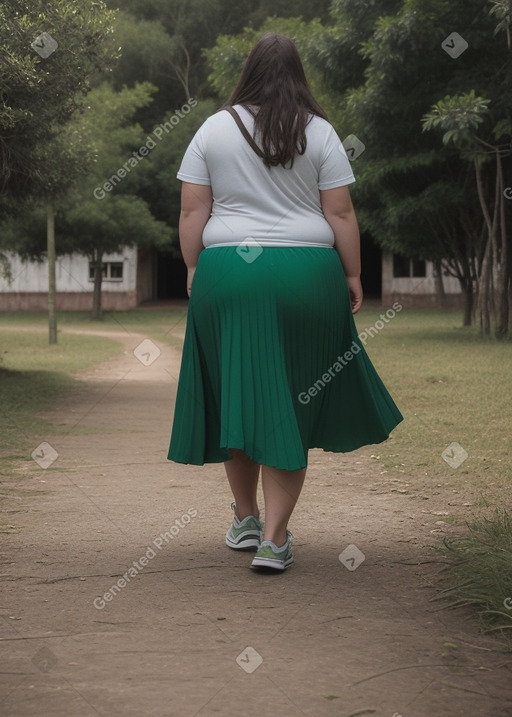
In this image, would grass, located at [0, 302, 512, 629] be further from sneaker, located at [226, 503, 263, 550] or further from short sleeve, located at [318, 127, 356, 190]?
short sleeve, located at [318, 127, 356, 190]

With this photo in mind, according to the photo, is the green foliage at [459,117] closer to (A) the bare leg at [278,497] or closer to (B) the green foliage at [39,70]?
(B) the green foliage at [39,70]

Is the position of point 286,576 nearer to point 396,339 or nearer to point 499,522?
point 499,522

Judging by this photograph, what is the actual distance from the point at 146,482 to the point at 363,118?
681 inches

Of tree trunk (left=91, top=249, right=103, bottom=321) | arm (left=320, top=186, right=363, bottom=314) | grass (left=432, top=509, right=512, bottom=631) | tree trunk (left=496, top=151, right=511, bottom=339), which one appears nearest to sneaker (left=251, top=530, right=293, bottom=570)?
grass (left=432, top=509, right=512, bottom=631)

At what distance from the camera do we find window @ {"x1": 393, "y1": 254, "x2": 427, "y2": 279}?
1964 inches

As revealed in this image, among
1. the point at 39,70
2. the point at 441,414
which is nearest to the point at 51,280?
the point at 39,70

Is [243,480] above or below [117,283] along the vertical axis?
above

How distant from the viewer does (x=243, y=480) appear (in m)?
5.10

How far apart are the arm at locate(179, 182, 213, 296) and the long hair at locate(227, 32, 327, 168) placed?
0.31 meters

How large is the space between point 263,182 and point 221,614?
175cm

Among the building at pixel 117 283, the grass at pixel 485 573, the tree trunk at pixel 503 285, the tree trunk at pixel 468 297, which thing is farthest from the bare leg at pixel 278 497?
the building at pixel 117 283

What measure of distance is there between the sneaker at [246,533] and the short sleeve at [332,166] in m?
1.49

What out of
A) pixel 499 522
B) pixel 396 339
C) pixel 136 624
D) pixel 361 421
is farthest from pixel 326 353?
pixel 396 339

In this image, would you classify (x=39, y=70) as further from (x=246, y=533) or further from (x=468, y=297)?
(x=468, y=297)
